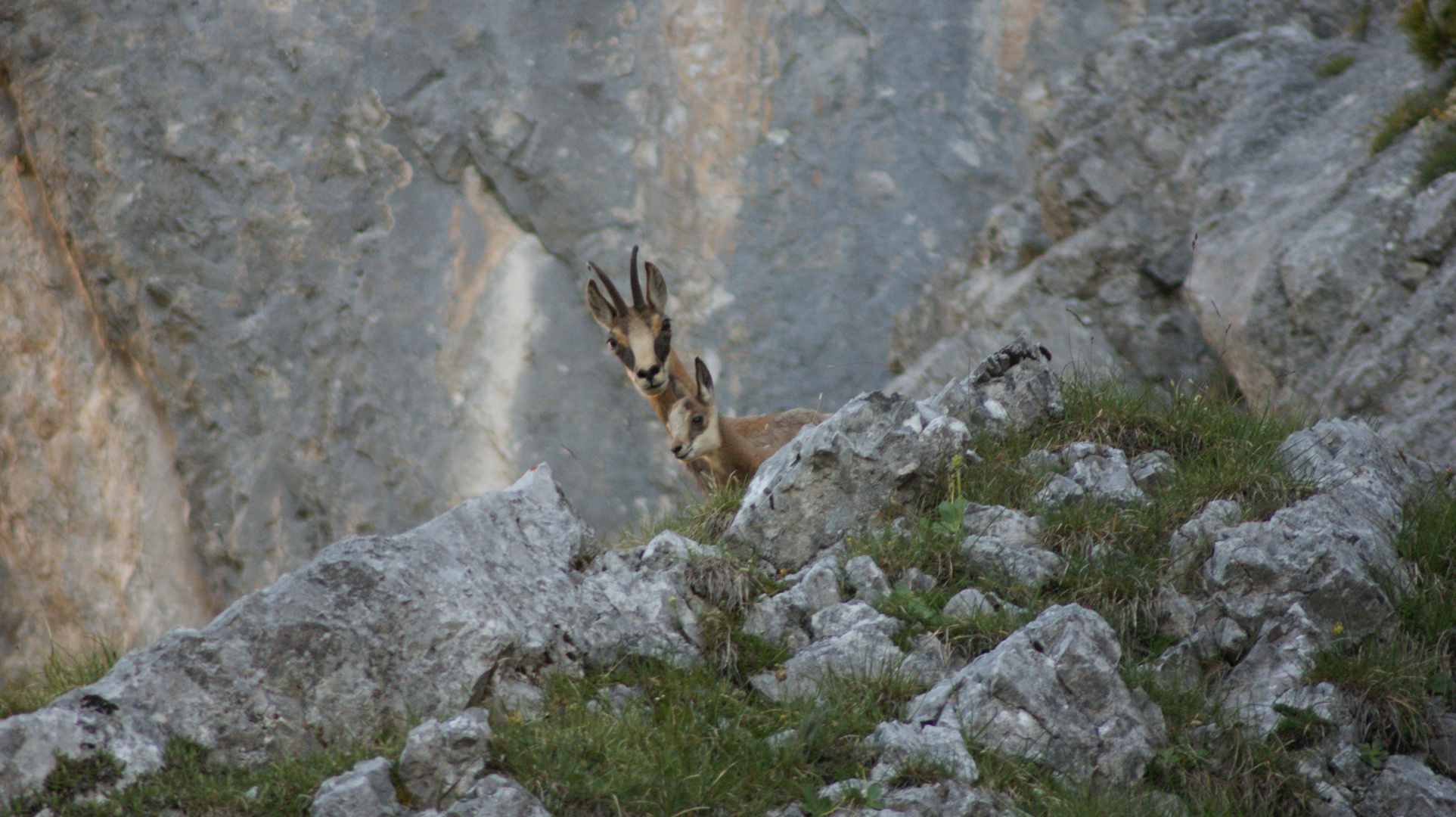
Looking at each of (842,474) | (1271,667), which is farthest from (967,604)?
(1271,667)

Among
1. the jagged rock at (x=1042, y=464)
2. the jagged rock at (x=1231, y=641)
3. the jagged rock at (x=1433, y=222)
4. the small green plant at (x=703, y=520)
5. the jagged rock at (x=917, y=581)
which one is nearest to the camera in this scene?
the jagged rock at (x=1231, y=641)

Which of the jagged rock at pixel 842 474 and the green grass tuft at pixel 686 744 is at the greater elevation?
the jagged rock at pixel 842 474

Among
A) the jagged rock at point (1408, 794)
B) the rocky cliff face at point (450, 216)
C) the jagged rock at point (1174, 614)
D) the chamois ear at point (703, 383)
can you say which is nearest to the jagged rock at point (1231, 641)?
the jagged rock at point (1174, 614)

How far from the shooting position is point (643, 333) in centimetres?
887

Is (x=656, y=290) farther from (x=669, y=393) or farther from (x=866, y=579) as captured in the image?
(x=866, y=579)

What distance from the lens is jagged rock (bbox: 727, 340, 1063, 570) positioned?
5992 millimetres

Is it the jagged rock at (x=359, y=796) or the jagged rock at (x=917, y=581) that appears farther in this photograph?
the jagged rock at (x=917, y=581)

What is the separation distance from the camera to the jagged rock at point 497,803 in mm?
4082

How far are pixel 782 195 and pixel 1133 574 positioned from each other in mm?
8311

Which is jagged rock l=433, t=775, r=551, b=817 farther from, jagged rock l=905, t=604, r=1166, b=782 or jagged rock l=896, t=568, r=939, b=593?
jagged rock l=896, t=568, r=939, b=593

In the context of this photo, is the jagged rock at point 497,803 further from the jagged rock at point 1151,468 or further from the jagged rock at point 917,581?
the jagged rock at point 1151,468

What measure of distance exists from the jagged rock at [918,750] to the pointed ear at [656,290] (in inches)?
197

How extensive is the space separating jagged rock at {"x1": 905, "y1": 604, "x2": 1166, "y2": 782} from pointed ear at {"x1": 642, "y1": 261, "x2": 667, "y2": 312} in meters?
4.83

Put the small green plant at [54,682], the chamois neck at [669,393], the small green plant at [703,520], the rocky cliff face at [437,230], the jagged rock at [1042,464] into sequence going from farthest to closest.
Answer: the rocky cliff face at [437,230] → the chamois neck at [669,393] → the small green plant at [703,520] → the jagged rock at [1042,464] → the small green plant at [54,682]
